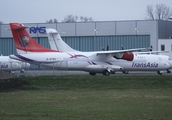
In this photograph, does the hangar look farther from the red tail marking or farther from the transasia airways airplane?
the red tail marking

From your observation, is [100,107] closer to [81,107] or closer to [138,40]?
[81,107]

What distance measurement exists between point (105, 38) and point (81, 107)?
171ft

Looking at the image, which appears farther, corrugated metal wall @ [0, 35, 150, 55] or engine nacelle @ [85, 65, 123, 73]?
corrugated metal wall @ [0, 35, 150, 55]

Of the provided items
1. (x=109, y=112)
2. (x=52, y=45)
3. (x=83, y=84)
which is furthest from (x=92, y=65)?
(x=109, y=112)

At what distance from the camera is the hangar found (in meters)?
71.0

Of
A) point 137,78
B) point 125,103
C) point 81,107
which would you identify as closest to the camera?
point 81,107

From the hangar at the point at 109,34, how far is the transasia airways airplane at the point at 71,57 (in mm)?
20075

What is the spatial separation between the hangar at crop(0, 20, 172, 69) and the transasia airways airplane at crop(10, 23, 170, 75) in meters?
20.1

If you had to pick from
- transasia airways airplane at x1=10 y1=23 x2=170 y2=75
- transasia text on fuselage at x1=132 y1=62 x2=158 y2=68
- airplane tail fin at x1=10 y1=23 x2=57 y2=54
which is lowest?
transasia text on fuselage at x1=132 y1=62 x2=158 y2=68

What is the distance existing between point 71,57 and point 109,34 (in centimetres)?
2526

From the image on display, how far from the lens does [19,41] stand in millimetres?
49219

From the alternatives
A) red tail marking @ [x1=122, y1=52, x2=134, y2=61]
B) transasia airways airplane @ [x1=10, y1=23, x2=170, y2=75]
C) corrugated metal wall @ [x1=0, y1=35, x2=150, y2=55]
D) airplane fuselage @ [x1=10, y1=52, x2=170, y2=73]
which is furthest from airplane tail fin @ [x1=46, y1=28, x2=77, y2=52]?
corrugated metal wall @ [x1=0, y1=35, x2=150, y2=55]

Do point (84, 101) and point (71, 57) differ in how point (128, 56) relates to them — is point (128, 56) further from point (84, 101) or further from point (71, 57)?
point (84, 101)

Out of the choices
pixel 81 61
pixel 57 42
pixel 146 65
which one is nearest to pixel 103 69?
pixel 81 61
